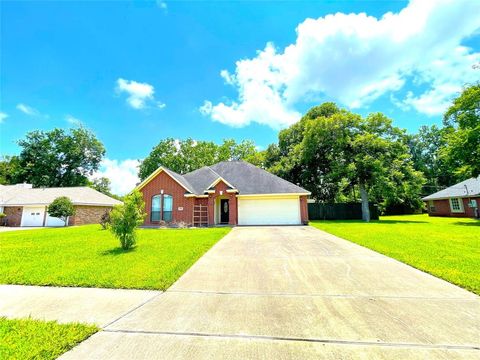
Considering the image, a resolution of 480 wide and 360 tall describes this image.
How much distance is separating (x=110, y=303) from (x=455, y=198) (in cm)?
3720

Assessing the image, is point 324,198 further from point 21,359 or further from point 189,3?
point 21,359

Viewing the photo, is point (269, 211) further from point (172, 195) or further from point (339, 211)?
point (339, 211)

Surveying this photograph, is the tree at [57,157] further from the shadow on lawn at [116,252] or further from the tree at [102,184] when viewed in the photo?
the shadow on lawn at [116,252]

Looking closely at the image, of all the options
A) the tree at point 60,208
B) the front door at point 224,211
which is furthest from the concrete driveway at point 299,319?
the tree at point 60,208

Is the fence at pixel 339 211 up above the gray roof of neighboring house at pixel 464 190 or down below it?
below

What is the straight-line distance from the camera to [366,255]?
24.6 feet

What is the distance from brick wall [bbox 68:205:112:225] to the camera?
961 inches

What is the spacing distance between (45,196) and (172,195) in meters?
18.7

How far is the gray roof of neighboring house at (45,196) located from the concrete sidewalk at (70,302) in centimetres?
2163

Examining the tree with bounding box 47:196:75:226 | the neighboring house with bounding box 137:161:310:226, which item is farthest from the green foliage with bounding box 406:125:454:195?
the tree with bounding box 47:196:75:226

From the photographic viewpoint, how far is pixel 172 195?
1912cm

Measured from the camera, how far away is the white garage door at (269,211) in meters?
19.3

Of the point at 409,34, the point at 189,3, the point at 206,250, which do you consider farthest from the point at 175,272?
the point at 409,34

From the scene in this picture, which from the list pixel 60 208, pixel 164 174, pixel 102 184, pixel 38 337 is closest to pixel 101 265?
pixel 38 337
